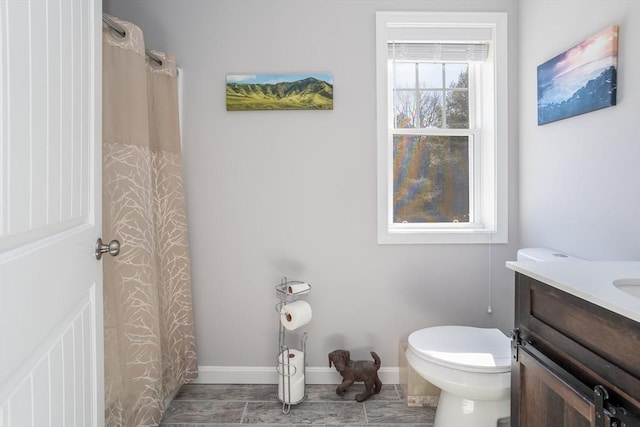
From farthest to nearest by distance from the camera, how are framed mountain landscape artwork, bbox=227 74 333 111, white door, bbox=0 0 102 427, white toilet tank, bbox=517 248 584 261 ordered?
framed mountain landscape artwork, bbox=227 74 333 111 → white toilet tank, bbox=517 248 584 261 → white door, bbox=0 0 102 427

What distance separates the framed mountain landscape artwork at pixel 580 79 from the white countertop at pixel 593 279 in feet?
2.32

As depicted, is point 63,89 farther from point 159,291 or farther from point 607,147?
point 607,147

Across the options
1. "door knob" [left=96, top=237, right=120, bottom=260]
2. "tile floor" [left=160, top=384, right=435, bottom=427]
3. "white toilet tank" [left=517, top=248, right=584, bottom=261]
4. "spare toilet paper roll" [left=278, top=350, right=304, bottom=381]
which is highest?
"door knob" [left=96, top=237, right=120, bottom=260]

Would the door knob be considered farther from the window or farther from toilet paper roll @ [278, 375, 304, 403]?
the window

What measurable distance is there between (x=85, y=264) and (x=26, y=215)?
310 millimetres

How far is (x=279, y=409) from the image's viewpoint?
6.49ft

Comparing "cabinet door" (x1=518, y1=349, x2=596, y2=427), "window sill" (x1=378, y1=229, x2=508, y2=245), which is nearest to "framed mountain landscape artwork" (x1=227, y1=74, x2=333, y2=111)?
"window sill" (x1=378, y1=229, x2=508, y2=245)

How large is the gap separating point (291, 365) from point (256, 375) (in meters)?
0.36

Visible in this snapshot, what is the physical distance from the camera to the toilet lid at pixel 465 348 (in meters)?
1.50

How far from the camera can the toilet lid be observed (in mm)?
1501

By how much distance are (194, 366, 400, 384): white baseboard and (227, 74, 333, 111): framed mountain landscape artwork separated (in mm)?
1456

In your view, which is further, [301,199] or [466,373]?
[301,199]

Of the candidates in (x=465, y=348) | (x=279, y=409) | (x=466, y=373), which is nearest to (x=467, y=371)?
(x=466, y=373)

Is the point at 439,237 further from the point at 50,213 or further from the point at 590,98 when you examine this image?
the point at 50,213
